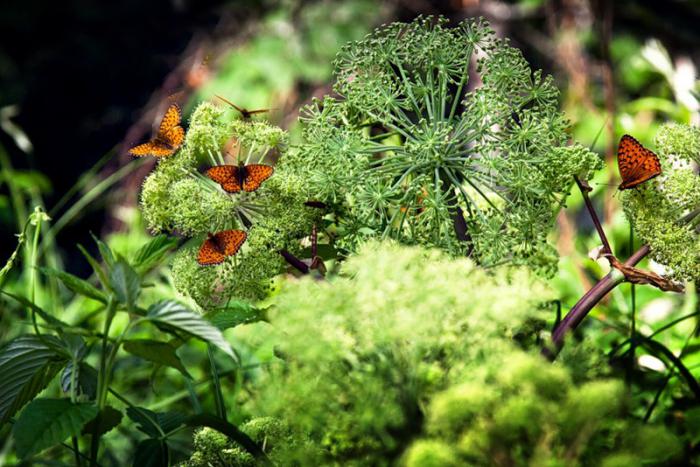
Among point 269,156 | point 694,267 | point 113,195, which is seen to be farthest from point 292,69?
point 694,267

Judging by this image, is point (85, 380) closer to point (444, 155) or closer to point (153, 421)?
point (153, 421)

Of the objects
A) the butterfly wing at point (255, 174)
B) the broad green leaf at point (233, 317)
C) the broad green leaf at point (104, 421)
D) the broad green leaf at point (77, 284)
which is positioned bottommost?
the broad green leaf at point (104, 421)

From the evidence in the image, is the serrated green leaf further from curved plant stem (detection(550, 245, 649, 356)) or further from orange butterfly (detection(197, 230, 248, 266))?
curved plant stem (detection(550, 245, 649, 356))

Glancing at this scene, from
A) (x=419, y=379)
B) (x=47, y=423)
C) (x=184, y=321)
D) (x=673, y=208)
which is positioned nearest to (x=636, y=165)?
(x=673, y=208)

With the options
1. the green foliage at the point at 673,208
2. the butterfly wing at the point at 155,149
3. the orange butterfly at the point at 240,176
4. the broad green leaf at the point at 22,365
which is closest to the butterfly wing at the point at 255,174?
the orange butterfly at the point at 240,176

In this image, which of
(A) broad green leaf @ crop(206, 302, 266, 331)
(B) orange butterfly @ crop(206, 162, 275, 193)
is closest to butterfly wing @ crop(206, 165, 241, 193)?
(B) orange butterfly @ crop(206, 162, 275, 193)

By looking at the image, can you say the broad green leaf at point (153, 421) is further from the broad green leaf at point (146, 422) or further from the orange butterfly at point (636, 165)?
the orange butterfly at point (636, 165)

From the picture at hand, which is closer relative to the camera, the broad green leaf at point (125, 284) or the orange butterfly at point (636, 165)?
the broad green leaf at point (125, 284)
